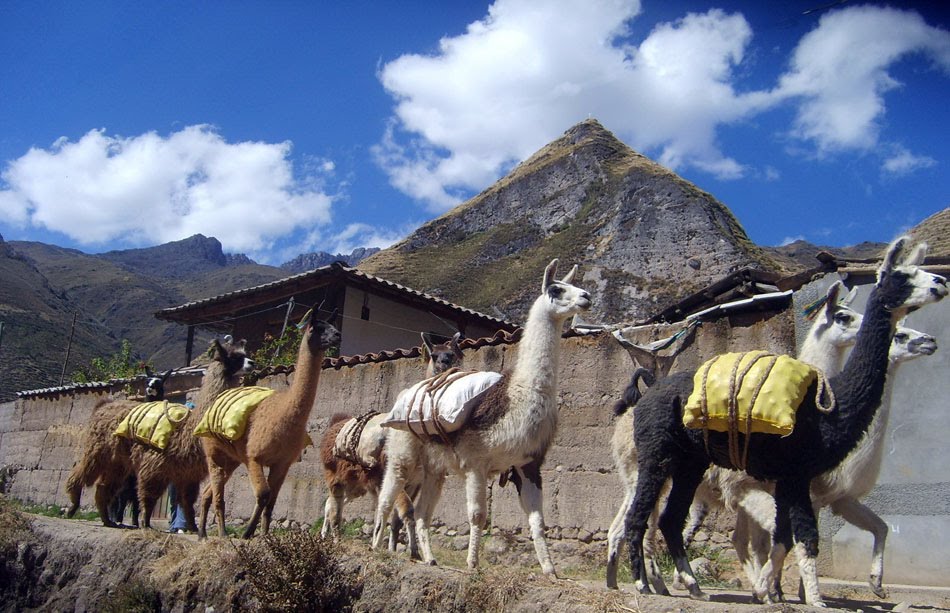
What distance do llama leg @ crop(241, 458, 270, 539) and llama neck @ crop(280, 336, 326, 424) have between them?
0.62 m

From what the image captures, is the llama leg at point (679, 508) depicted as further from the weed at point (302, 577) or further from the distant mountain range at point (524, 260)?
the distant mountain range at point (524, 260)

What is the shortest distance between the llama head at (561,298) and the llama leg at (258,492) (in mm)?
3483

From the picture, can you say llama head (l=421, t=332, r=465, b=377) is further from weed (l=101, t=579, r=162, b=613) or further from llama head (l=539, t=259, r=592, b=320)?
weed (l=101, t=579, r=162, b=613)

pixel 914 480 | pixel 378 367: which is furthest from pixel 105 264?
pixel 914 480

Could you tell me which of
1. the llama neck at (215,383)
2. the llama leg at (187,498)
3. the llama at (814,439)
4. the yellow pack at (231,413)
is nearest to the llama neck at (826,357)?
the llama at (814,439)

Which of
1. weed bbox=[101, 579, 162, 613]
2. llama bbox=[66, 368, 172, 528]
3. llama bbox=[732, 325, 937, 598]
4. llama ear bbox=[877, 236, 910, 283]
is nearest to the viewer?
llama ear bbox=[877, 236, 910, 283]

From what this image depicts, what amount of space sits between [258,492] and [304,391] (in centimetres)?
109

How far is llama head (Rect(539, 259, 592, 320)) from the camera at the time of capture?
612 cm

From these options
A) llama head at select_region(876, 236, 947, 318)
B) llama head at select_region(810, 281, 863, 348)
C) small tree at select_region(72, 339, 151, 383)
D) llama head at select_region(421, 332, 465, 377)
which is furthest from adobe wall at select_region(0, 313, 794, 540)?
small tree at select_region(72, 339, 151, 383)

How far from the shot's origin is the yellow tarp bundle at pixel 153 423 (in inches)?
366

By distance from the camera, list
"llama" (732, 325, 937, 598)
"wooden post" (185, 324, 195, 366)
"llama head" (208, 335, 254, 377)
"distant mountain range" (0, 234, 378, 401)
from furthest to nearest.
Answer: "distant mountain range" (0, 234, 378, 401), "wooden post" (185, 324, 195, 366), "llama head" (208, 335, 254, 377), "llama" (732, 325, 937, 598)

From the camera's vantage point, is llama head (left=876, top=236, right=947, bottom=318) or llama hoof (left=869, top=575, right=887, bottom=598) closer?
llama head (left=876, top=236, right=947, bottom=318)

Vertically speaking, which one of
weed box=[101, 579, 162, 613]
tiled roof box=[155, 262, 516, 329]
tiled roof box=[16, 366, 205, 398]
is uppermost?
tiled roof box=[155, 262, 516, 329]

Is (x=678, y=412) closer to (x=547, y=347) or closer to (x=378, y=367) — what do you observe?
Answer: (x=547, y=347)
